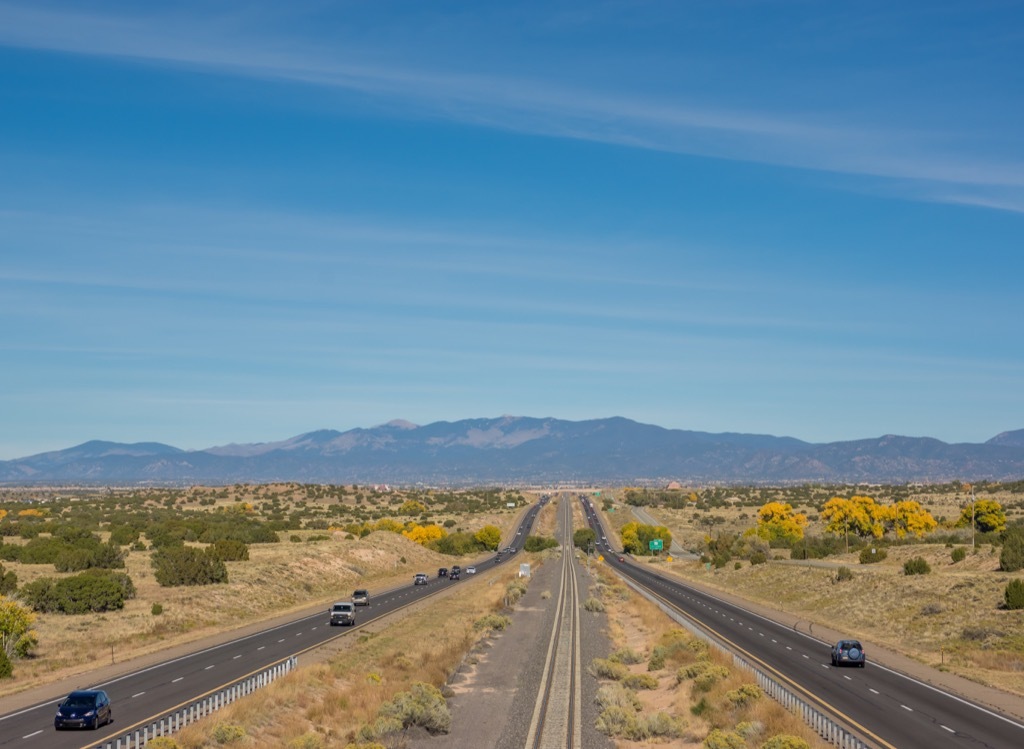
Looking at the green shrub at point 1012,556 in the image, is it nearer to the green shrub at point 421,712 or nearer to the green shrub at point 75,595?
the green shrub at point 421,712

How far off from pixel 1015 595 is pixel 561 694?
27444mm

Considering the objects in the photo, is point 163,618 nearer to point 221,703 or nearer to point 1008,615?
point 221,703

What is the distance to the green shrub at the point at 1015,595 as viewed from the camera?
5519 cm

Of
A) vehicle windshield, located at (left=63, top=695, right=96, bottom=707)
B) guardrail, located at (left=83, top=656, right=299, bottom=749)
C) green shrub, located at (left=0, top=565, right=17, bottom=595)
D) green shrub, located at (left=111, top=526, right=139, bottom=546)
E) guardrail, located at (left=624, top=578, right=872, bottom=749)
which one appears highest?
green shrub, located at (left=111, top=526, right=139, bottom=546)

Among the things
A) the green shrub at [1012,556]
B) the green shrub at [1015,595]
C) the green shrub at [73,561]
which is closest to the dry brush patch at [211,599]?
the green shrub at [73,561]

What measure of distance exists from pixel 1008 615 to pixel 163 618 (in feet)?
161

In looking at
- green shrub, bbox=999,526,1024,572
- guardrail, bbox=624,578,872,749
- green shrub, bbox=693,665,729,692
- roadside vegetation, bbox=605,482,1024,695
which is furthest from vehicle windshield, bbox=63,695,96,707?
green shrub, bbox=999,526,1024,572

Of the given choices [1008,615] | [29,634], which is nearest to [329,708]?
[29,634]

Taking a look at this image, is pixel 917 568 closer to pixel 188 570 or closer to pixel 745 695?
pixel 745 695

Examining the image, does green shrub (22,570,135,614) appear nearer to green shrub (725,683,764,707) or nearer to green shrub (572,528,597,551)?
green shrub (725,683,764,707)

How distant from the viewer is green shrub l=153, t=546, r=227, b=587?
76812mm

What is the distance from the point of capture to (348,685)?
4391 centimetres

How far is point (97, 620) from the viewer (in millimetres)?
59688

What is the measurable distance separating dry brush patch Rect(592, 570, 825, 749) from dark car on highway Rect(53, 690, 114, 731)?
17.1 m
